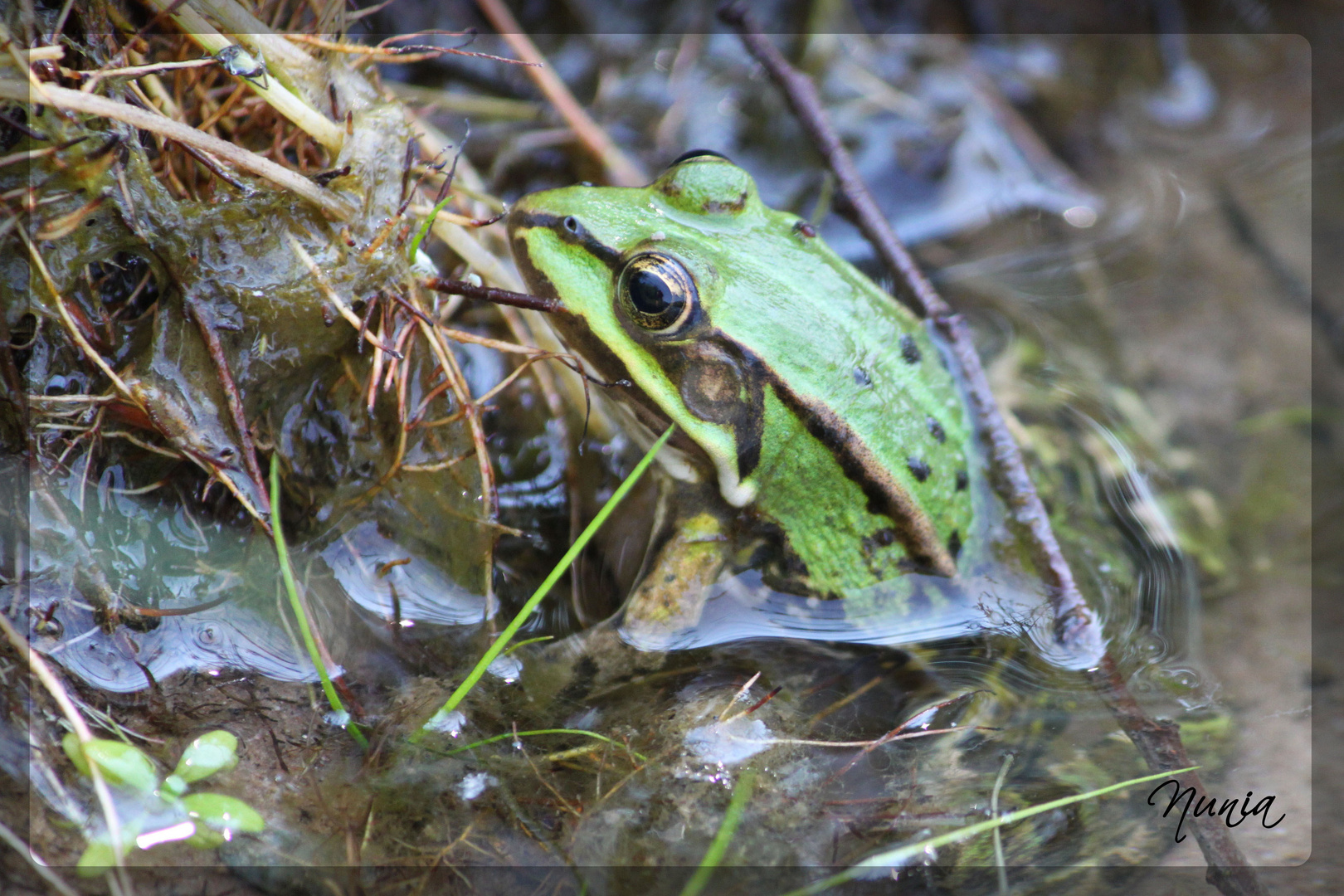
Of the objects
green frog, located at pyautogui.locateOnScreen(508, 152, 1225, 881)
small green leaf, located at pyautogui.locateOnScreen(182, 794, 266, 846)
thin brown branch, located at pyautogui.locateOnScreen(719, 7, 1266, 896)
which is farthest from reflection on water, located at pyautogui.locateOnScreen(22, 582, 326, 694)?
thin brown branch, located at pyautogui.locateOnScreen(719, 7, 1266, 896)

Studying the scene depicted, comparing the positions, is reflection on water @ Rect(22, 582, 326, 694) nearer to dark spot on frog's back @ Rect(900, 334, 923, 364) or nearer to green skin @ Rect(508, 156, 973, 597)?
green skin @ Rect(508, 156, 973, 597)

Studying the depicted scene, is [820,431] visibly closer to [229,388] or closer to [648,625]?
[648,625]

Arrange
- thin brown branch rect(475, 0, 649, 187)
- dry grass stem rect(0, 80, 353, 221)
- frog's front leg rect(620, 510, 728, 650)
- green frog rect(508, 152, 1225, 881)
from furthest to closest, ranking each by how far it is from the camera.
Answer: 1. thin brown branch rect(475, 0, 649, 187)
2. frog's front leg rect(620, 510, 728, 650)
3. green frog rect(508, 152, 1225, 881)
4. dry grass stem rect(0, 80, 353, 221)

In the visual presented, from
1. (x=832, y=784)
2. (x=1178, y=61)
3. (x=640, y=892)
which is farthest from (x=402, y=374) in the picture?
(x=1178, y=61)

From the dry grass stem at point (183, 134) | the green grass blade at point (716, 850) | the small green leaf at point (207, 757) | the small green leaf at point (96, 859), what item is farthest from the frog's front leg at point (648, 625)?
the dry grass stem at point (183, 134)

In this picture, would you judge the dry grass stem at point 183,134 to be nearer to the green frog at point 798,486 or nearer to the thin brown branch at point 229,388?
the thin brown branch at point 229,388

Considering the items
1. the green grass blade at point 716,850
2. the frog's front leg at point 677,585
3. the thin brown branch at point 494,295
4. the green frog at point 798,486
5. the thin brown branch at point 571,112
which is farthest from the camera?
the thin brown branch at point 571,112
